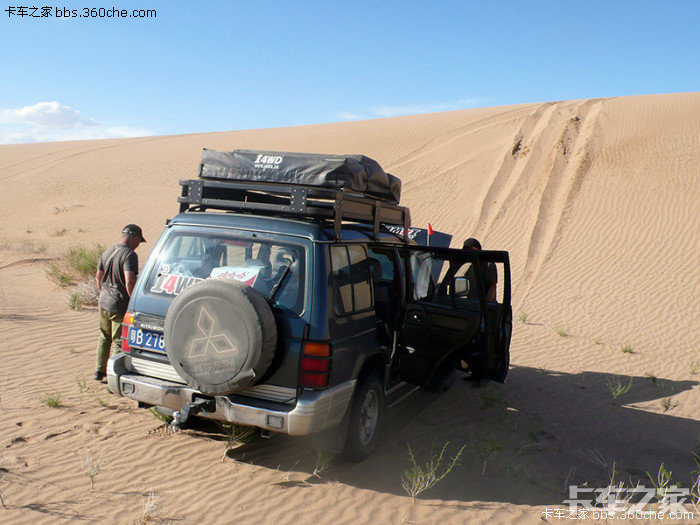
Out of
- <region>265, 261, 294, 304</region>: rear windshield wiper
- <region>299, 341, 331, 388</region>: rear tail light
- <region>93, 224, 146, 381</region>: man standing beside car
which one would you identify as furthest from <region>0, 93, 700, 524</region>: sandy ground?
<region>265, 261, 294, 304</region>: rear windshield wiper

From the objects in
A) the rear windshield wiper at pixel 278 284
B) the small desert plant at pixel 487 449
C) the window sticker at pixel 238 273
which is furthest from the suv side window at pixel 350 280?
the small desert plant at pixel 487 449

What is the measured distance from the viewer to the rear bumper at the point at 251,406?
3578 mm

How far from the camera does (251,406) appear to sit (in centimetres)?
366

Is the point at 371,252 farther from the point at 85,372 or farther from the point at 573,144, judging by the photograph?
the point at 573,144

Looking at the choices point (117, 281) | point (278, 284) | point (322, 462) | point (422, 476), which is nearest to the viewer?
point (278, 284)

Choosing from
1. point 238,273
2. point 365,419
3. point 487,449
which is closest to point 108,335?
point 238,273

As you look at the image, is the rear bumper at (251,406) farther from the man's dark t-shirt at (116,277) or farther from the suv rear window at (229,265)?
the man's dark t-shirt at (116,277)

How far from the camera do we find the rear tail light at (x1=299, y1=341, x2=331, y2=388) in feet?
12.0

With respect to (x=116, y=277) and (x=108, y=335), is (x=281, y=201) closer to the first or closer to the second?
(x=116, y=277)

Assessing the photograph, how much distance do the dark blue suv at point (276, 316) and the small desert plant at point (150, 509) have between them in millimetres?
541

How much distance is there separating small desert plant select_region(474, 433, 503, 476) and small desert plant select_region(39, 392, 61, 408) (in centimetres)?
375

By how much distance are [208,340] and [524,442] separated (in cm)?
318

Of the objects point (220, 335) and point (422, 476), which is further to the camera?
point (422, 476)

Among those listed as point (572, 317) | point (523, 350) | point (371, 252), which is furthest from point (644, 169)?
point (371, 252)
